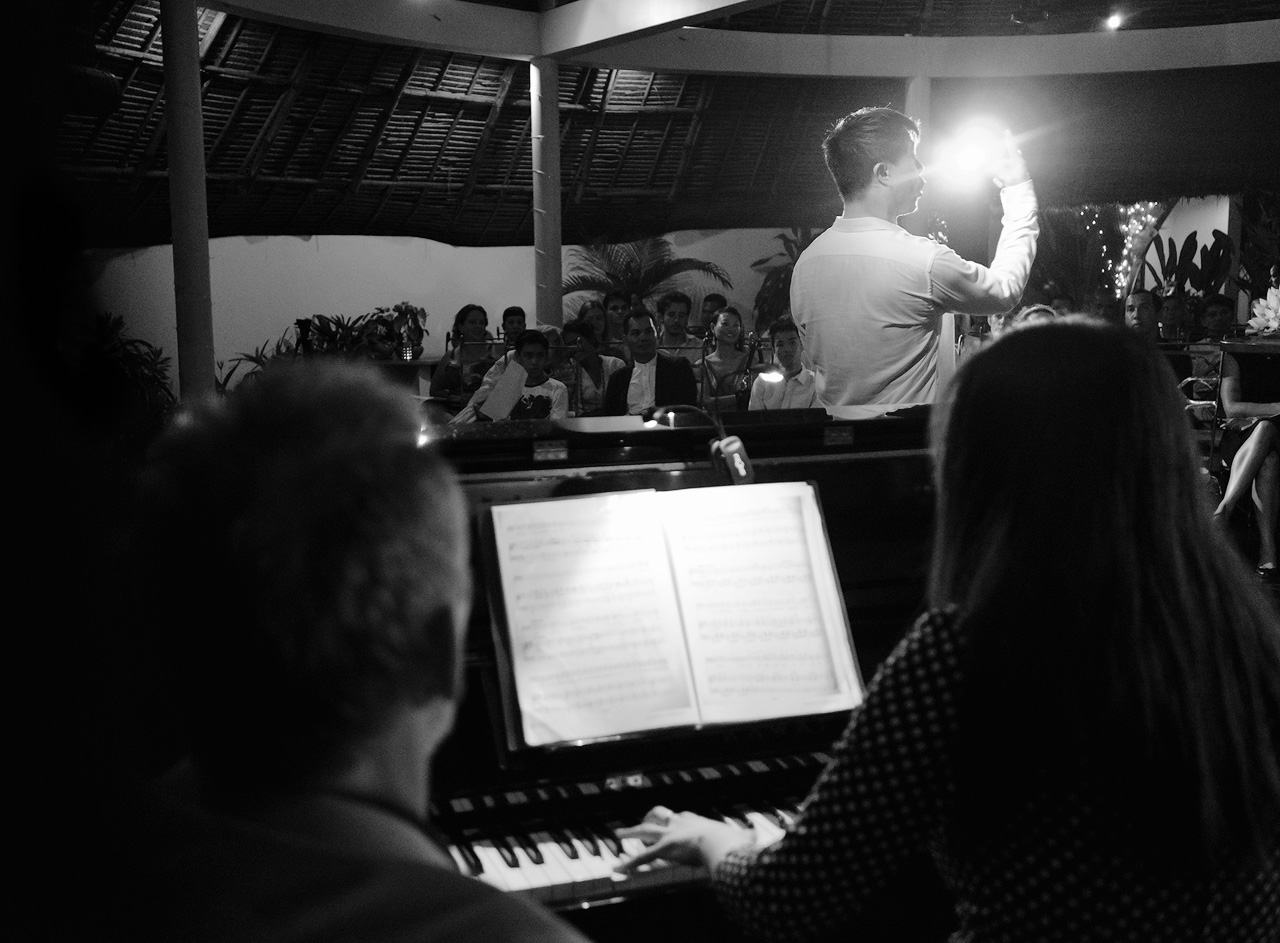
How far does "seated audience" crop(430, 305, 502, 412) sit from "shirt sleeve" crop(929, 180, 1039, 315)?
435 cm

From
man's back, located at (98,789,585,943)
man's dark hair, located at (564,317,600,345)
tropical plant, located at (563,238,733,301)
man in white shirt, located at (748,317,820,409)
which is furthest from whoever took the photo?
tropical plant, located at (563,238,733,301)

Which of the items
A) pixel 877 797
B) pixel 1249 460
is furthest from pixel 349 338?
pixel 877 797

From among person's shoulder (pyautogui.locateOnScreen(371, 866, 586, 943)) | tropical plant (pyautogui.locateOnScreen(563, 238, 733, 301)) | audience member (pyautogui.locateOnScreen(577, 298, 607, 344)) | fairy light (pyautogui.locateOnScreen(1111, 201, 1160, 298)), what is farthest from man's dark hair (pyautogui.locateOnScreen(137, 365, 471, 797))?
fairy light (pyautogui.locateOnScreen(1111, 201, 1160, 298))

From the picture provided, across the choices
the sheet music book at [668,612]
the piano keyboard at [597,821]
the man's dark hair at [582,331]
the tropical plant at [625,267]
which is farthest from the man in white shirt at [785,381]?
the tropical plant at [625,267]

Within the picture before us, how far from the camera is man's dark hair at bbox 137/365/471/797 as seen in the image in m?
0.76

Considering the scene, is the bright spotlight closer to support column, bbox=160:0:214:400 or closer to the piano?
the piano

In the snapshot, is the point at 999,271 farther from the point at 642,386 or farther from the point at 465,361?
the point at 465,361

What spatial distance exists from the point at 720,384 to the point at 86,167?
5.69 m

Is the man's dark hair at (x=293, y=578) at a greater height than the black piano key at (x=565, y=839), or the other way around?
the man's dark hair at (x=293, y=578)

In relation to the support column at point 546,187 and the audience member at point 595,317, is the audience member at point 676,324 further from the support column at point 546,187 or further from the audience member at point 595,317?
the support column at point 546,187

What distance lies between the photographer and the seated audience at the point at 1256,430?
20.7ft

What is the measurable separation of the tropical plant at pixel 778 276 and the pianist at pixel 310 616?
12.8m

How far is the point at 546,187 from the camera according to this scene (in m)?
8.91

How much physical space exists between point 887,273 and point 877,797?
7.52ft
